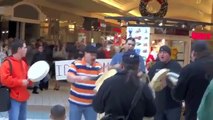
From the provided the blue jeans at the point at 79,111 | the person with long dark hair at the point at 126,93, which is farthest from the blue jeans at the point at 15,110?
the person with long dark hair at the point at 126,93

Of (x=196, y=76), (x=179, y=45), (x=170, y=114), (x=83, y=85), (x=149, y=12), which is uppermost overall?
(x=149, y=12)

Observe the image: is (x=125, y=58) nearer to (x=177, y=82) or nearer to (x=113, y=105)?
(x=113, y=105)

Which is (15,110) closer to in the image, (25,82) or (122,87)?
(25,82)

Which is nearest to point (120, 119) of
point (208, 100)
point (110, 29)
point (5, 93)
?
point (208, 100)

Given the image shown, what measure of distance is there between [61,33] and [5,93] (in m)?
20.3

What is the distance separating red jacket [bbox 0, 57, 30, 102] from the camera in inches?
275

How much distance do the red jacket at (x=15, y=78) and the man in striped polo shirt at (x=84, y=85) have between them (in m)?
0.71

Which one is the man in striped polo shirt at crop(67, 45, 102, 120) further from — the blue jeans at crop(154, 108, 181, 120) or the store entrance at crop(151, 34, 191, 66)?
the store entrance at crop(151, 34, 191, 66)

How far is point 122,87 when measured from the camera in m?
4.94

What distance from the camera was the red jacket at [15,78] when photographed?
23.0 feet

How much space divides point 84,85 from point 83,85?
1 cm

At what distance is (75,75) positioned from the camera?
23.1ft

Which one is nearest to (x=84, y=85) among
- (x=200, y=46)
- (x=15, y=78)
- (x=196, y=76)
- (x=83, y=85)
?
(x=83, y=85)

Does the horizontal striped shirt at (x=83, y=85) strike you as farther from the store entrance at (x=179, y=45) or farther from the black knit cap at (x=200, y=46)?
the store entrance at (x=179, y=45)
